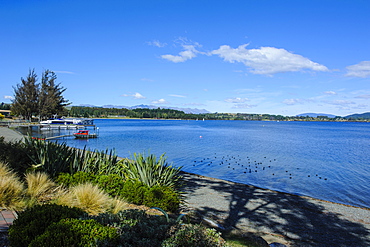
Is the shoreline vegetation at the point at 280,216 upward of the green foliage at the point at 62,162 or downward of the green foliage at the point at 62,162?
downward

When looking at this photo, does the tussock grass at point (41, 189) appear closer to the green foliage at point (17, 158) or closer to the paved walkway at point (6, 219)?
the paved walkway at point (6, 219)

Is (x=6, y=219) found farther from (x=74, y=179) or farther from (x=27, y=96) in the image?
(x=27, y=96)

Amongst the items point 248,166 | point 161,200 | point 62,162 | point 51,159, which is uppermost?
point 51,159

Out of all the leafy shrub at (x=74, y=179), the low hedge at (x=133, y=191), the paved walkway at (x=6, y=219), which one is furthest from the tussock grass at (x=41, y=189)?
the paved walkway at (x=6, y=219)

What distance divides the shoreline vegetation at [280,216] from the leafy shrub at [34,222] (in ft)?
10.2

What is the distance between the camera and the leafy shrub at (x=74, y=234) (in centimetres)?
314

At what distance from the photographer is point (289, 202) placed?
375 inches

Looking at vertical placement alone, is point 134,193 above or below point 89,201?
below

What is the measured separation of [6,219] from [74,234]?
81.3 inches

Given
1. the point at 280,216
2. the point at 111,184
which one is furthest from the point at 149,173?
the point at 280,216

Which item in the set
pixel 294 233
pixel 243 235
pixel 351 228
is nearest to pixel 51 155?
pixel 243 235

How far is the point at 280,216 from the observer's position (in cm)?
768

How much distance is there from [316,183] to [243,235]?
12.4m

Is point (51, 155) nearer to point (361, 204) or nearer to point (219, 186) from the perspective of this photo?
point (219, 186)
